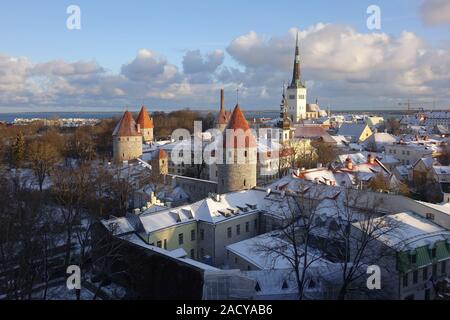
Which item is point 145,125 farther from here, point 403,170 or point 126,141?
point 403,170

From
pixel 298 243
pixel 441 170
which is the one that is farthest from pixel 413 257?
pixel 441 170

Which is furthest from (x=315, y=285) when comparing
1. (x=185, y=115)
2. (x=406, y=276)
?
(x=185, y=115)

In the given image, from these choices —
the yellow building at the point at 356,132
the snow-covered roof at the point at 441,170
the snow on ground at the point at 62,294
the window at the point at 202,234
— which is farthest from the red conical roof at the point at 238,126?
the yellow building at the point at 356,132

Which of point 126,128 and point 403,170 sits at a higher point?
point 126,128

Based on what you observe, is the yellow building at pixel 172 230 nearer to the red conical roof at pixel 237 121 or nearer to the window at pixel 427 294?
the red conical roof at pixel 237 121

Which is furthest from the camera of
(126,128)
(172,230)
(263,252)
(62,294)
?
(126,128)

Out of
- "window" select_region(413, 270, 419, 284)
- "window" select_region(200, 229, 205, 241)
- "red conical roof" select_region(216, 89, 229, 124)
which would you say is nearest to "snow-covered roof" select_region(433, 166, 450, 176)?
"window" select_region(413, 270, 419, 284)

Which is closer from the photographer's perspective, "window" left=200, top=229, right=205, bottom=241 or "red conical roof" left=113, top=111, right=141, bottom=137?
"window" left=200, top=229, right=205, bottom=241

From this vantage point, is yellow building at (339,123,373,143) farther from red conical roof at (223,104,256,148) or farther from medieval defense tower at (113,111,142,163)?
red conical roof at (223,104,256,148)
